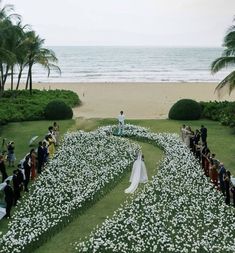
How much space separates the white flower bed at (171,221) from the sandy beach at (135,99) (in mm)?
21057

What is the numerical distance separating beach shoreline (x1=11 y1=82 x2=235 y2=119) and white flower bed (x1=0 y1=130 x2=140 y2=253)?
41.3 feet

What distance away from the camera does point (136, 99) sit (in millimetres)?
54219

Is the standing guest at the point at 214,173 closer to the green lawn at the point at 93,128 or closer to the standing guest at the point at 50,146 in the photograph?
the green lawn at the point at 93,128

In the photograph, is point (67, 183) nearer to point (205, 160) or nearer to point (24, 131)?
point (205, 160)

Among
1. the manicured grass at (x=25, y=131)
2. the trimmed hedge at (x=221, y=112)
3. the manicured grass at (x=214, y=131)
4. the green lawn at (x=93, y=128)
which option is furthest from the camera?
the trimmed hedge at (x=221, y=112)

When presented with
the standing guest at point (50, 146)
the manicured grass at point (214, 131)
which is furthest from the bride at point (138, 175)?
the standing guest at point (50, 146)

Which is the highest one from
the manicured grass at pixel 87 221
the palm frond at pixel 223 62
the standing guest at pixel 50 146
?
the palm frond at pixel 223 62

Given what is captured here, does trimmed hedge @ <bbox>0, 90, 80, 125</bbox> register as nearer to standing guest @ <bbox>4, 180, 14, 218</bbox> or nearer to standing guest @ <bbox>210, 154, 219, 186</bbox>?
standing guest @ <bbox>4, 180, 14, 218</bbox>

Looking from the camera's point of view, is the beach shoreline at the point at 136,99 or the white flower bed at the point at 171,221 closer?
the white flower bed at the point at 171,221

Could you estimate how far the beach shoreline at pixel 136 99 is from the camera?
43656mm

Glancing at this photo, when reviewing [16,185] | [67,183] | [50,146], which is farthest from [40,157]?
[16,185]

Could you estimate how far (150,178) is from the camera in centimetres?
2261

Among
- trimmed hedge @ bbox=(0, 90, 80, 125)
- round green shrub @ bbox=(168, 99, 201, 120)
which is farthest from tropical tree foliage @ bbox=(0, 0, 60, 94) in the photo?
round green shrub @ bbox=(168, 99, 201, 120)

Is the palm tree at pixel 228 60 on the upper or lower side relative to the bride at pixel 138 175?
upper
